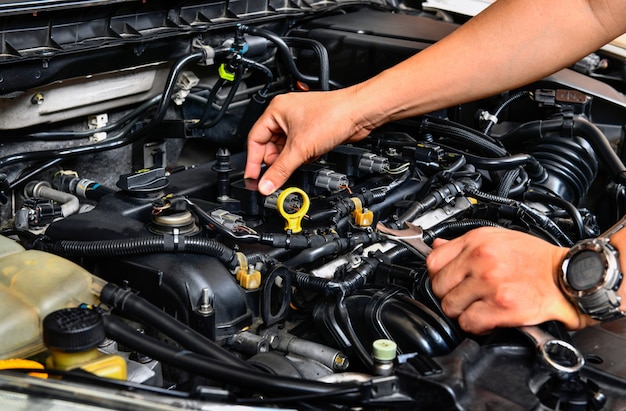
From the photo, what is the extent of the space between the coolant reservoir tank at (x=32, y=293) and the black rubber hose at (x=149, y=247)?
0.09m

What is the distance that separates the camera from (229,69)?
193 centimetres

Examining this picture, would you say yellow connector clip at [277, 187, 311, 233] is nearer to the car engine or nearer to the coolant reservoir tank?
the car engine

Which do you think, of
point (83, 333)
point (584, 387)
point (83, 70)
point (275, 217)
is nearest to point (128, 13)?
point (83, 70)

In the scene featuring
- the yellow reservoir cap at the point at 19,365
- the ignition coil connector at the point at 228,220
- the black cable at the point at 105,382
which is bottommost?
the ignition coil connector at the point at 228,220

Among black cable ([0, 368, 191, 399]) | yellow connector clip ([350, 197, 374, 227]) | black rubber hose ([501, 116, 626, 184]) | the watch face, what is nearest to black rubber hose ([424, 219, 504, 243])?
yellow connector clip ([350, 197, 374, 227])

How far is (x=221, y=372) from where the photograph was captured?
1006mm

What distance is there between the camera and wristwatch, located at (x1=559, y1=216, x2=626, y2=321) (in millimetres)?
1165

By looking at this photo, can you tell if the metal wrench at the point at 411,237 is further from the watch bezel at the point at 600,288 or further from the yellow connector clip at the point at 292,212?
the watch bezel at the point at 600,288

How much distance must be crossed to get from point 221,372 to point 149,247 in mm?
374

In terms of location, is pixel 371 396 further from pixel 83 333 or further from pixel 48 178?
pixel 48 178

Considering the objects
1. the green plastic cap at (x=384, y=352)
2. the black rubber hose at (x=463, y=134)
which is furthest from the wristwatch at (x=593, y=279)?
the black rubber hose at (x=463, y=134)

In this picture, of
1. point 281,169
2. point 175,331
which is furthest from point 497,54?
point 175,331

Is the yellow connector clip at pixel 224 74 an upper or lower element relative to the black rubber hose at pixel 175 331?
upper

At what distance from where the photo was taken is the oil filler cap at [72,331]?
969mm
